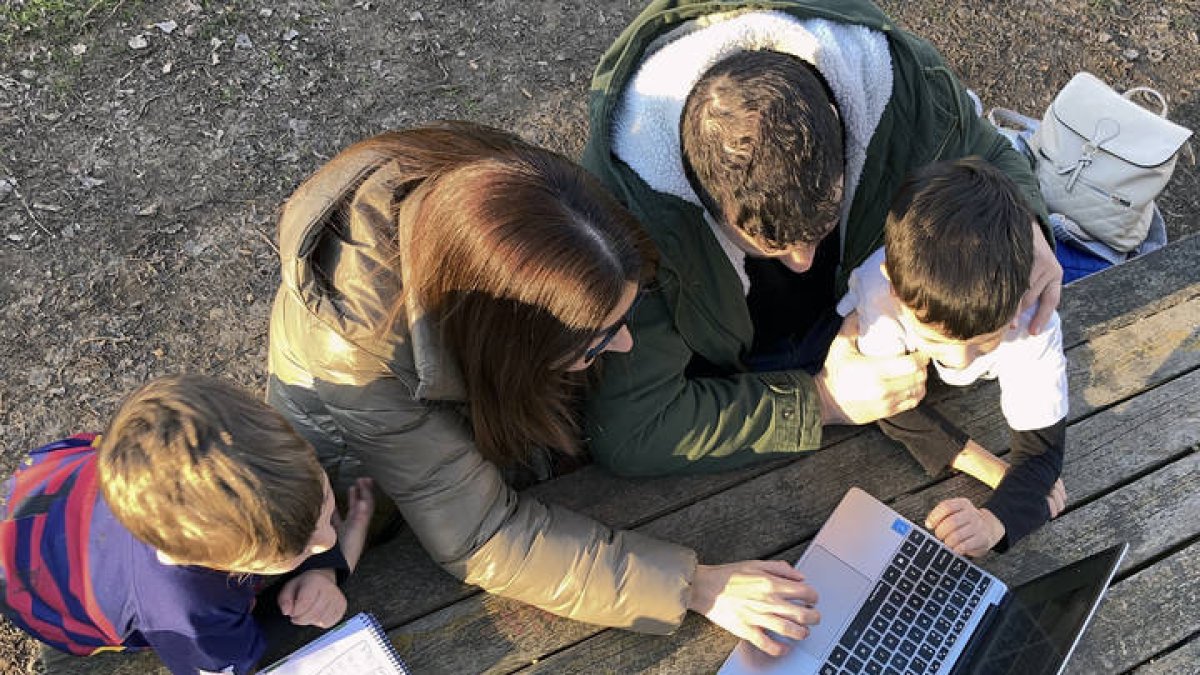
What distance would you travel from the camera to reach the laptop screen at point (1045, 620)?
1959mm

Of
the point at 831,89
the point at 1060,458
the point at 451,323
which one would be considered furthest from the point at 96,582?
the point at 1060,458

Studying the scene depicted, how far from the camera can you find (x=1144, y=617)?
2.13m

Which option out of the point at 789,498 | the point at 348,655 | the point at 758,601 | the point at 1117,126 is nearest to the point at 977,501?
the point at 789,498

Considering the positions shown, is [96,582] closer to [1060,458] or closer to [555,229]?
[555,229]

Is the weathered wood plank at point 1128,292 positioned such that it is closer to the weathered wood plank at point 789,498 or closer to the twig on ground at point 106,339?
the weathered wood plank at point 789,498

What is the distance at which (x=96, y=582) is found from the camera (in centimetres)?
189

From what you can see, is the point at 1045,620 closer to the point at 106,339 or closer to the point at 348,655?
the point at 348,655

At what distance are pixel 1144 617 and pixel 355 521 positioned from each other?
68.9 inches

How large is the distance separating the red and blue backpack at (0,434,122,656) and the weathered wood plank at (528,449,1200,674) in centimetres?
91

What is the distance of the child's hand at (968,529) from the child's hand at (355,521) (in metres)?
1.27

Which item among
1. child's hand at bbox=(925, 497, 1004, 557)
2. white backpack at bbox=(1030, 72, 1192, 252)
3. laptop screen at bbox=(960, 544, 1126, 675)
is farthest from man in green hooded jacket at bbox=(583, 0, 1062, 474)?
white backpack at bbox=(1030, 72, 1192, 252)

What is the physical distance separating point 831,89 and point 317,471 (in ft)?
4.28

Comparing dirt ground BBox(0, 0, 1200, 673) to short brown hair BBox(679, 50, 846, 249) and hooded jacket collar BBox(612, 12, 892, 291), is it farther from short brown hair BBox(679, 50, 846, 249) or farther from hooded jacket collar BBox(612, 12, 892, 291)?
short brown hair BBox(679, 50, 846, 249)

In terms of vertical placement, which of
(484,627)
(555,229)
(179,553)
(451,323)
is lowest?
(484,627)
